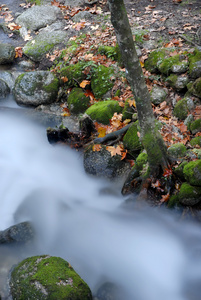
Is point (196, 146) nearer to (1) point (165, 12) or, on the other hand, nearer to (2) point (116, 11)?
(2) point (116, 11)

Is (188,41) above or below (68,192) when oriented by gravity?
above

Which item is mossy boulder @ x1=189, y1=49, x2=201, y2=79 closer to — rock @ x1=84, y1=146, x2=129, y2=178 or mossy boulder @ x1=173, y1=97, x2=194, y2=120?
mossy boulder @ x1=173, y1=97, x2=194, y2=120

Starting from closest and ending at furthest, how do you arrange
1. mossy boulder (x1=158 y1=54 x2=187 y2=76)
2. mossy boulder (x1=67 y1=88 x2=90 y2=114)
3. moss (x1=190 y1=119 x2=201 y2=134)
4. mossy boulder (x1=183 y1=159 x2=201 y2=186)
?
1. mossy boulder (x1=183 y1=159 x2=201 y2=186)
2. moss (x1=190 y1=119 x2=201 y2=134)
3. mossy boulder (x1=158 y1=54 x2=187 y2=76)
4. mossy boulder (x1=67 y1=88 x2=90 y2=114)

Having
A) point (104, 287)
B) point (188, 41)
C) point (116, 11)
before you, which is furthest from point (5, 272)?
point (188, 41)

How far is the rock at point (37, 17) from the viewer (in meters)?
9.89

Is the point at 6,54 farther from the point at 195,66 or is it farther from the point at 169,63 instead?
the point at 195,66

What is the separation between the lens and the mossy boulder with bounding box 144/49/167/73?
6576 mm

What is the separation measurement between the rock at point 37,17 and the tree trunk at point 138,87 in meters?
7.34

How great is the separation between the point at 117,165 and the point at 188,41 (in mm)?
3807

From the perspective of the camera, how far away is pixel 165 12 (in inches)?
336

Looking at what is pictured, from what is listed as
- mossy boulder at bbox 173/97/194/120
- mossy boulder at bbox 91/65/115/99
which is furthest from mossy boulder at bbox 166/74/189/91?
mossy boulder at bbox 91/65/115/99

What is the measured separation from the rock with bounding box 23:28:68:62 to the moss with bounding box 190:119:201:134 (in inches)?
220

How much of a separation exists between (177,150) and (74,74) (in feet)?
13.0

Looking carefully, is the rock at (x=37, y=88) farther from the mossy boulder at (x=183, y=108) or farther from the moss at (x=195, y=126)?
the moss at (x=195, y=126)
